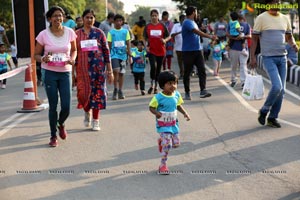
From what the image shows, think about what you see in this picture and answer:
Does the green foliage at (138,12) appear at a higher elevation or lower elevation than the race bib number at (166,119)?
lower

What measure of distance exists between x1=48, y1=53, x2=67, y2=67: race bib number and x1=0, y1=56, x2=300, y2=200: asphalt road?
3.64ft

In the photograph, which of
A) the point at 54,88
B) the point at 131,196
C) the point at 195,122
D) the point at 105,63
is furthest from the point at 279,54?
the point at 131,196

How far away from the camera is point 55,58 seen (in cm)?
731

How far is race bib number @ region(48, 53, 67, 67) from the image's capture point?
7309 mm

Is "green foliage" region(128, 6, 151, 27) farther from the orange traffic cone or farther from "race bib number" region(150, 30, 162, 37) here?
the orange traffic cone

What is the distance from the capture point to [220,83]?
14.8 meters

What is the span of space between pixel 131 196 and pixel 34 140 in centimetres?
304

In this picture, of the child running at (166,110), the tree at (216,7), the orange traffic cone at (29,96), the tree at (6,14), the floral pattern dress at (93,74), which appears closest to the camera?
the child running at (166,110)

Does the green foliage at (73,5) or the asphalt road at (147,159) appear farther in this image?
the green foliage at (73,5)

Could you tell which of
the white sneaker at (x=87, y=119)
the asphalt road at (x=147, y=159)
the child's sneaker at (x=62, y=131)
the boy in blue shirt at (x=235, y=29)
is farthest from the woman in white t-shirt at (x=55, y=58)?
the boy in blue shirt at (x=235, y=29)

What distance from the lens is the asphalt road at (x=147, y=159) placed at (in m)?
5.50

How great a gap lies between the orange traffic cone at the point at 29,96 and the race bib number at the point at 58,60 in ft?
11.1

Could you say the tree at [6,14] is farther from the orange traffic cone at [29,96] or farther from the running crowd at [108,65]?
the orange traffic cone at [29,96]

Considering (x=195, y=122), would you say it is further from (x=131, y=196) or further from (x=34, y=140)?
(x=131, y=196)
